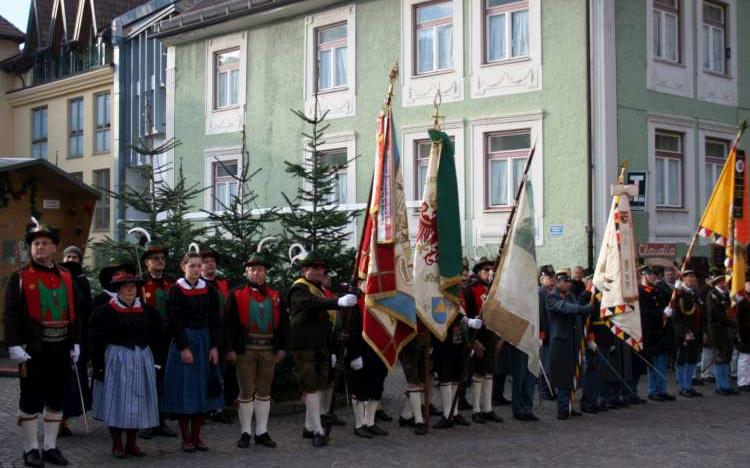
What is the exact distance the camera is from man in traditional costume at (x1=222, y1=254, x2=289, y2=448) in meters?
10.2

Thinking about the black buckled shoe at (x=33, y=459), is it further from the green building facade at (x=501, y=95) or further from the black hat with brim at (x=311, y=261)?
the green building facade at (x=501, y=95)

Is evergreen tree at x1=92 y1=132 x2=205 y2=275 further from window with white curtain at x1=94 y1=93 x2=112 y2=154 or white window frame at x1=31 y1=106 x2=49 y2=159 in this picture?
white window frame at x1=31 y1=106 x2=49 y2=159

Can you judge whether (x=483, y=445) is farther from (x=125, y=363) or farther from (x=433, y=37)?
(x=433, y=37)

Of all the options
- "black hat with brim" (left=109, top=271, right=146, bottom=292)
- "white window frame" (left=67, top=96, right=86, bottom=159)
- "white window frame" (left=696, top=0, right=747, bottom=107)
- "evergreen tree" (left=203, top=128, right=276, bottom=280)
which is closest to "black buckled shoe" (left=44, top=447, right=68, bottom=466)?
"black hat with brim" (left=109, top=271, right=146, bottom=292)

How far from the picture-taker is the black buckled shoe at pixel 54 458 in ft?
30.5

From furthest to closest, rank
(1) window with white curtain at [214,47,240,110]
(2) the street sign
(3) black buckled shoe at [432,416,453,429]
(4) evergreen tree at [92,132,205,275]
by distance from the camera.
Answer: (1) window with white curtain at [214,47,240,110] < (2) the street sign < (4) evergreen tree at [92,132,205,275] < (3) black buckled shoe at [432,416,453,429]

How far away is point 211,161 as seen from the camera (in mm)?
27797

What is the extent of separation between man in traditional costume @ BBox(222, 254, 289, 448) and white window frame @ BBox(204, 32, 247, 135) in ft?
56.0

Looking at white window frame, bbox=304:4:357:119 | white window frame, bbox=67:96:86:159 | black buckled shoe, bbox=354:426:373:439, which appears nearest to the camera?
black buckled shoe, bbox=354:426:373:439

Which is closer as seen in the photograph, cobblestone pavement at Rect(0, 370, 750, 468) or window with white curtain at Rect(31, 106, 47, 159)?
cobblestone pavement at Rect(0, 370, 750, 468)

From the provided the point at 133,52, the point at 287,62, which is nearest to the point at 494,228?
the point at 287,62

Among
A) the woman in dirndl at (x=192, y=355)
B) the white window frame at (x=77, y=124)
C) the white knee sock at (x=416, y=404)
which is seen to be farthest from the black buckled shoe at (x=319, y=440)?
the white window frame at (x=77, y=124)

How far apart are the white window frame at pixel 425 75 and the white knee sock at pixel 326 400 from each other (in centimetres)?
1200

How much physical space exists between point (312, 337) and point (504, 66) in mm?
12266
